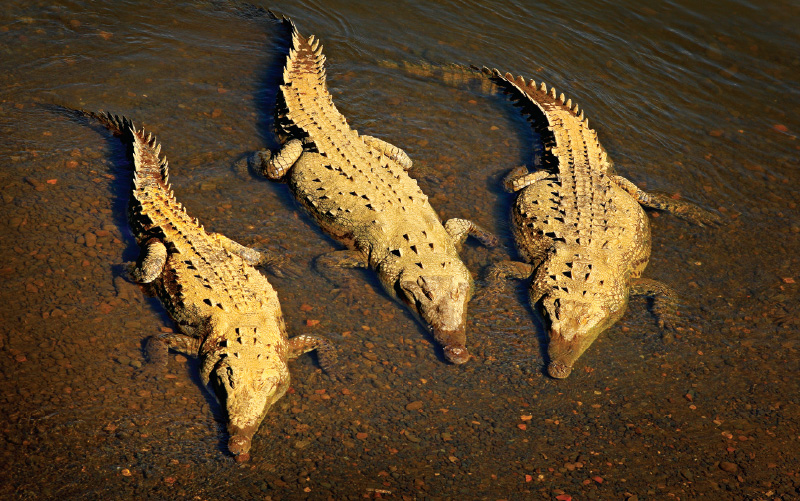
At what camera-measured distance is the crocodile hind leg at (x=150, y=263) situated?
6.27m

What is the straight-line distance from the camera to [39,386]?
527cm

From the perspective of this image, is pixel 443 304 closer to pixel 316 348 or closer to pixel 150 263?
pixel 316 348

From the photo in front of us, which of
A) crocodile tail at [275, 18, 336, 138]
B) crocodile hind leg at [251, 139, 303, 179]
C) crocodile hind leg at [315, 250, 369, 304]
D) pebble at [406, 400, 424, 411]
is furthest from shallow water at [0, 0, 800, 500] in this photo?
crocodile tail at [275, 18, 336, 138]

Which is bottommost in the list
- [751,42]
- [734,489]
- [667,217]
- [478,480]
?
[478,480]

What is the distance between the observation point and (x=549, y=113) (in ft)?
29.9

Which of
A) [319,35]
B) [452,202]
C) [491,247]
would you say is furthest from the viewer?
[319,35]

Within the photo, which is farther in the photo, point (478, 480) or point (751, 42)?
point (751, 42)

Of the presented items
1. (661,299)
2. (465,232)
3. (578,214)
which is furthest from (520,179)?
(661,299)

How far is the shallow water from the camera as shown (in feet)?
16.5

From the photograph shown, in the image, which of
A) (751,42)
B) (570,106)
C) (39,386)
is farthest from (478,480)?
(751,42)

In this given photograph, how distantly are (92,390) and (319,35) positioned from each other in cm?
717

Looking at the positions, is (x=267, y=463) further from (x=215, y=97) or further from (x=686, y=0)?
(x=686, y=0)

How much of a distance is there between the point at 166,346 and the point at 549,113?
20.0 feet

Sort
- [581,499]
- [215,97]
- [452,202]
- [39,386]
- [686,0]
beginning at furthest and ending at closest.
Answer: [686,0], [215,97], [452,202], [39,386], [581,499]
